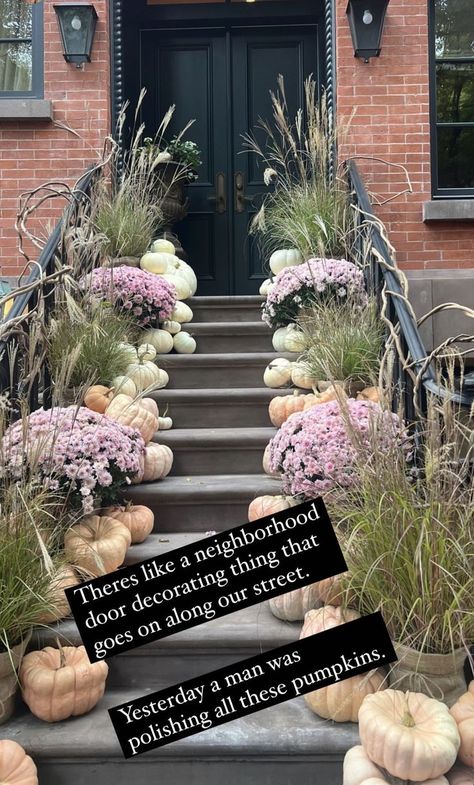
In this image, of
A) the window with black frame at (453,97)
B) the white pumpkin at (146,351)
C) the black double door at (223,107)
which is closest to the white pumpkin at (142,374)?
the white pumpkin at (146,351)

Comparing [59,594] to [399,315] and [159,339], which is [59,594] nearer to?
[399,315]

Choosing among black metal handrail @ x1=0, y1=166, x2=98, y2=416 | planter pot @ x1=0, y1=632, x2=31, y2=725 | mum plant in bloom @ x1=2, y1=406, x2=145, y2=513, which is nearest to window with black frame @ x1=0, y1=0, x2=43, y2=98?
black metal handrail @ x1=0, y1=166, x2=98, y2=416

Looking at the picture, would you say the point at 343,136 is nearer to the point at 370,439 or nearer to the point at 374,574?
the point at 370,439

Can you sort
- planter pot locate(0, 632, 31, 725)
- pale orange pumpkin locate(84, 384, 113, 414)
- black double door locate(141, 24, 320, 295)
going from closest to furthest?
1. planter pot locate(0, 632, 31, 725)
2. pale orange pumpkin locate(84, 384, 113, 414)
3. black double door locate(141, 24, 320, 295)

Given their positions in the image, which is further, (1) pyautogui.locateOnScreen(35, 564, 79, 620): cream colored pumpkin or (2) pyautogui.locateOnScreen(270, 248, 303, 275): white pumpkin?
(2) pyautogui.locateOnScreen(270, 248, 303, 275): white pumpkin

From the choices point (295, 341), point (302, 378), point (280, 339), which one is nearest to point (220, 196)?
point (280, 339)

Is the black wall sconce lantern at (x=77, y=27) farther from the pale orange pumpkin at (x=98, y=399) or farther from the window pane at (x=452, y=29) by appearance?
the pale orange pumpkin at (x=98, y=399)

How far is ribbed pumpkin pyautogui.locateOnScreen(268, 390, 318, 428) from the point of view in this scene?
3.60m

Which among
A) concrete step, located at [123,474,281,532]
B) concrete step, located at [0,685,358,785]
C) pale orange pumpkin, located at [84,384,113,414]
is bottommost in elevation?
concrete step, located at [0,685,358,785]

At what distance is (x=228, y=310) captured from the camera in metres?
5.01

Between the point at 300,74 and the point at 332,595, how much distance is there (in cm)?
507

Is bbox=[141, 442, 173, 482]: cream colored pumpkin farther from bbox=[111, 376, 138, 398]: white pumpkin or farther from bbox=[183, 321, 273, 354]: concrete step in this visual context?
bbox=[183, 321, 273, 354]: concrete step

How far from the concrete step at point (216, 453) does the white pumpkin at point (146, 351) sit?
62cm
